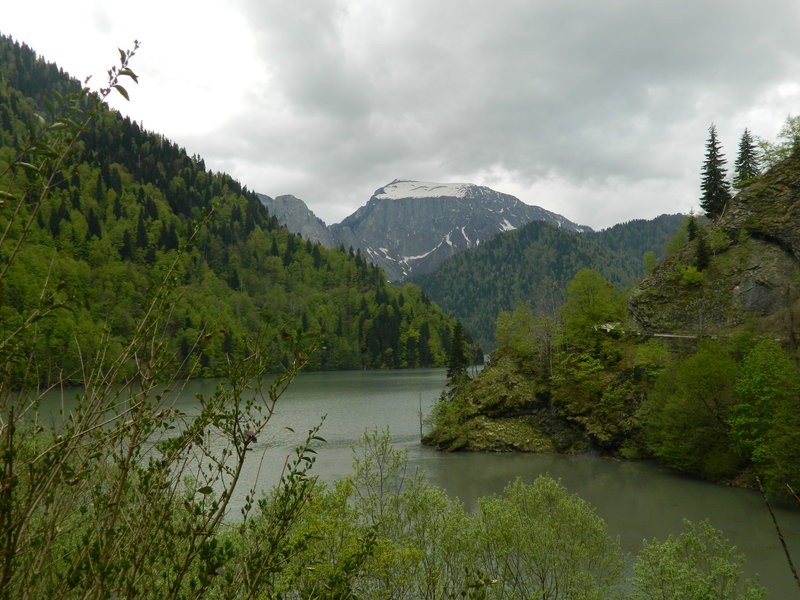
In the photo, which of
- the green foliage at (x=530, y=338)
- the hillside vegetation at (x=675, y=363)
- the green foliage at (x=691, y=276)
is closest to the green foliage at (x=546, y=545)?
the hillside vegetation at (x=675, y=363)

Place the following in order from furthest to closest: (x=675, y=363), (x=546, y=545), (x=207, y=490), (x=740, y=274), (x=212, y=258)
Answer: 1. (x=212, y=258)
2. (x=740, y=274)
3. (x=675, y=363)
4. (x=546, y=545)
5. (x=207, y=490)

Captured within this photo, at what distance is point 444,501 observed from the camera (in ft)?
51.5

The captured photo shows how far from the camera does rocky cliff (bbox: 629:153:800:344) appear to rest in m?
41.8

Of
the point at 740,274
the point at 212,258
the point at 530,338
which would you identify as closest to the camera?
the point at 740,274

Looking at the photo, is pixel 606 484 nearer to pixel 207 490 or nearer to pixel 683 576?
pixel 683 576

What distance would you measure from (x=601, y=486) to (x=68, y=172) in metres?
36.4

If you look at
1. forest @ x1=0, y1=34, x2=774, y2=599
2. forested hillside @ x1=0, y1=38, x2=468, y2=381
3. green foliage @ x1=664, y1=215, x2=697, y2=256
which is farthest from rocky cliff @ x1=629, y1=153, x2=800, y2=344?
forested hillside @ x1=0, y1=38, x2=468, y2=381

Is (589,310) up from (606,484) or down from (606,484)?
up

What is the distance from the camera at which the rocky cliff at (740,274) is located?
1644 inches

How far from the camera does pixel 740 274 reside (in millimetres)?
43969

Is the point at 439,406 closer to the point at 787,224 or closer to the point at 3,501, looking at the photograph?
the point at 787,224

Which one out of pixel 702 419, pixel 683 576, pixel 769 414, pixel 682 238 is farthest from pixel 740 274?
pixel 683 576

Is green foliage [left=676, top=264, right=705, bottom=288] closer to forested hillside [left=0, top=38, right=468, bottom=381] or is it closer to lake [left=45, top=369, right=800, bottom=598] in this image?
lake [left=45, top=369, right=800, bottom=598]

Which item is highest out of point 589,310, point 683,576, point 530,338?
point 589,310
